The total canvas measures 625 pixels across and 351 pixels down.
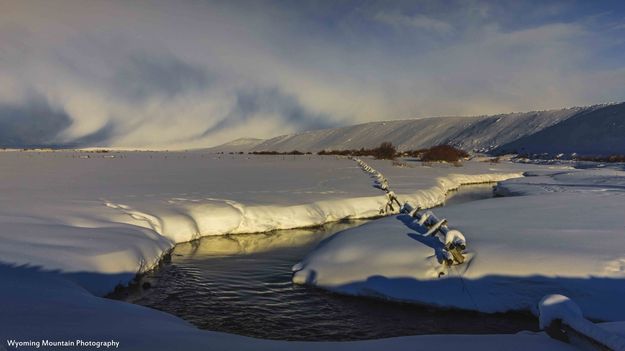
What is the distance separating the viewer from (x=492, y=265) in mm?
8328

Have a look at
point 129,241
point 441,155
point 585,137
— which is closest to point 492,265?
point 129,241

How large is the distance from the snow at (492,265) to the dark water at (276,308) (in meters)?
0.30

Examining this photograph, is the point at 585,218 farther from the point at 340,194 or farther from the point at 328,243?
the point at 340,194

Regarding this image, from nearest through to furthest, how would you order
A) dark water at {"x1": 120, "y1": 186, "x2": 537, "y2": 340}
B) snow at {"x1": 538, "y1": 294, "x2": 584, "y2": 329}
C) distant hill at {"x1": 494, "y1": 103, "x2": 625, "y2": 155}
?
snow at {"x1": 538, "y1": 294, "x2": 584, "y2": 329}
dark water at {"x1": 120, "y1": 186, "x2": 537, "y2": 340}
distant hill at {"x1": 494, "y1": 103, "x2": 625, "y2": 155}

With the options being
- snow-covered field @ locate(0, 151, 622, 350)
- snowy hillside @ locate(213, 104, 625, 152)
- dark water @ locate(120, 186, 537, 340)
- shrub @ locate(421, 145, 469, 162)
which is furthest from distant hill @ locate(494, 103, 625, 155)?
dark water @ locate(120, 186, 537, 340)

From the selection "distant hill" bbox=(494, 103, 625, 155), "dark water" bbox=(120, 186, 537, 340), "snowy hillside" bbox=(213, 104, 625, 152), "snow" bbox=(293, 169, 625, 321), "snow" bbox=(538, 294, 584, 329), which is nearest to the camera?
"snow" bbox=(538, 294, 584, 329)

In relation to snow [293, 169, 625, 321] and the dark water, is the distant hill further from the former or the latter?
the dark water

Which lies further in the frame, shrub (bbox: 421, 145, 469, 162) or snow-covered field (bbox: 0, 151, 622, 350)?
shrub (bbox: 421, 145, 469, 162)

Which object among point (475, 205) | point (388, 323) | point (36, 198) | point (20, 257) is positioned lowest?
point (388, 323)

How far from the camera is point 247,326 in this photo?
7.24 m

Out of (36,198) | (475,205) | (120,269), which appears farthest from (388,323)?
(36,198)

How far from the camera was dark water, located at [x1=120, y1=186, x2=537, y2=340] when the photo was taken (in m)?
7.14

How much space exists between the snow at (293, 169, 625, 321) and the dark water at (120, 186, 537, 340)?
304mm

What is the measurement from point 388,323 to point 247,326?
2449mm
